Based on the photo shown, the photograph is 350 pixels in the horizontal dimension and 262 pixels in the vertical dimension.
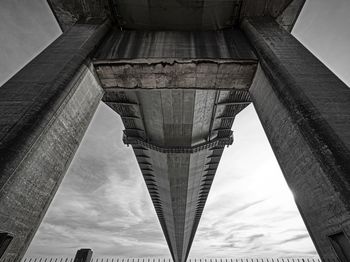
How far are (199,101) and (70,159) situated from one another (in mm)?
5635

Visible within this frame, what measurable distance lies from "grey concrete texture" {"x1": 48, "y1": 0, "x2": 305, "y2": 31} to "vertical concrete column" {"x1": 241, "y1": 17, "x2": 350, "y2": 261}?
4.05 feet

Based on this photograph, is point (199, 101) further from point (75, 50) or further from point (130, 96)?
point (75, 50)

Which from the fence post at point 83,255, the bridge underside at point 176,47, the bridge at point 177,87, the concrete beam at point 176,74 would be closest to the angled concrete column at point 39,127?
the bridge at point 177,87

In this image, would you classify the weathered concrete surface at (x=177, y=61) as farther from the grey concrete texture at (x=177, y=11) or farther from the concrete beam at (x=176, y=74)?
the grey concrete texture at (x=177, y=11)

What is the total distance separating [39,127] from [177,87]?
11.5 ft

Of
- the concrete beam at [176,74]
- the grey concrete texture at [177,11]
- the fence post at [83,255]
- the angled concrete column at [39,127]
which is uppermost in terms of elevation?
the grey concrete texture at [177,11]

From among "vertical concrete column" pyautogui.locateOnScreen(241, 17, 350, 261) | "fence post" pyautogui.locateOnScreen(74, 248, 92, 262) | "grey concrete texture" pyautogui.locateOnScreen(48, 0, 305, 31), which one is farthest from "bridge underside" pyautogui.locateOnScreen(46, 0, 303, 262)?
"fence post" pyautogui.locateOnScreen(74, 248, 92, 262)

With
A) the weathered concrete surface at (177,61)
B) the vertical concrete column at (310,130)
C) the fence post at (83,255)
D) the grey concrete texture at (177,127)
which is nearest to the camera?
the vertical concrete column at (310,130)

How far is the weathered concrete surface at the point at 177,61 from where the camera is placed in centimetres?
458

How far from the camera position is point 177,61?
15.0 ft

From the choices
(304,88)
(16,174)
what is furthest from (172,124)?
(16,174)

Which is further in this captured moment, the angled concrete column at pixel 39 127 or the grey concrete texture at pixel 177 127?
the grey concrete texture at pixel 177 127

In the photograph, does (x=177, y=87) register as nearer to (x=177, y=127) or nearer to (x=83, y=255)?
(x=177, y=127)

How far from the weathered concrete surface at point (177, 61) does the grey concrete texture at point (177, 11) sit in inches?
14.4
